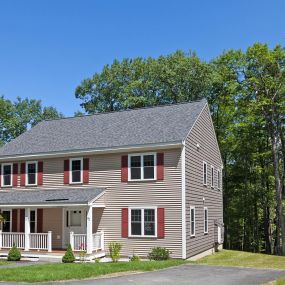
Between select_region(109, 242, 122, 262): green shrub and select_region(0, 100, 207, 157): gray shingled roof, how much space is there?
5.41 m

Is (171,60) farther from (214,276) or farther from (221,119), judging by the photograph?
(214,276)

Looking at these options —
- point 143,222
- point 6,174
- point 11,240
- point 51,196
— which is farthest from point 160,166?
point 6,174

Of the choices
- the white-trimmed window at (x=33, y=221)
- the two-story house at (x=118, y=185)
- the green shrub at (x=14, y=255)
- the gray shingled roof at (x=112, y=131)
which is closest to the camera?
the two-story house at (x=118, y=185)

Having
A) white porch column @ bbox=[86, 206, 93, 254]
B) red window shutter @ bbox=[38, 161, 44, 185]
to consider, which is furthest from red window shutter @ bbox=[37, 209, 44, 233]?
white porch column @ bbox=[86, 206, 93, 254]

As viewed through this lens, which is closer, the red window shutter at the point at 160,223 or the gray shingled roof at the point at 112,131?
the red window shutter at the point at 160,223

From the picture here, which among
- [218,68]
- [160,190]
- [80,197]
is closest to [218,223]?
[160,190]

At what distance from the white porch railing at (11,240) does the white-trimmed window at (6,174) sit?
3844 millimetres

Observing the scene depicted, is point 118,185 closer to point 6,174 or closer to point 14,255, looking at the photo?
point 14,255

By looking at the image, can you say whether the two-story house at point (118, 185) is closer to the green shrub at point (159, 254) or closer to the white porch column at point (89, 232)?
the white porch column at point (89, 232)

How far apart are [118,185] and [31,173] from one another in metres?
6.44

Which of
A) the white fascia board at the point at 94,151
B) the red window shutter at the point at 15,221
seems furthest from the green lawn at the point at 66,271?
the red window shutter at the point at 15,221

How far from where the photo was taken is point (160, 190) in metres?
23.2

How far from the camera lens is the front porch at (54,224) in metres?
23.3

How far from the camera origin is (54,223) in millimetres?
26109
